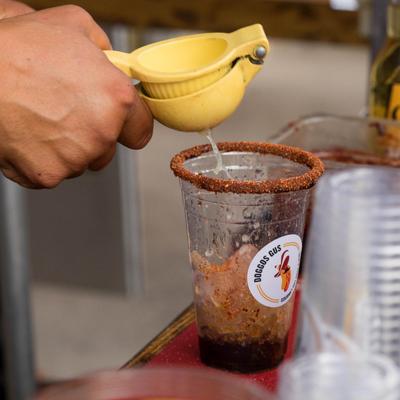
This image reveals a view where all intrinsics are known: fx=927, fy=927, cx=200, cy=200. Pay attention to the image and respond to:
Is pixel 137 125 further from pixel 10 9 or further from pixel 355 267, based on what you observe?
pixel 355 267

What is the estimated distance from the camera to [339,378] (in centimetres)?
56

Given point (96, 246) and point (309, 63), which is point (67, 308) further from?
point (309, 63)

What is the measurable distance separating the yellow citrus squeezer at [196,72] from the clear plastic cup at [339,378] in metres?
0.42

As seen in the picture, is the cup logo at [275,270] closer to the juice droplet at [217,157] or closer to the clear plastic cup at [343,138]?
the juice droplet at [217,157]

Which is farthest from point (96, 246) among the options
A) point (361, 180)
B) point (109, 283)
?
point (361, 180)

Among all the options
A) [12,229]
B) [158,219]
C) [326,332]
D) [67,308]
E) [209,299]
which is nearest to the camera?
[326,332]

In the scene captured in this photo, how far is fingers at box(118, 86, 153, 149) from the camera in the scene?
0.99m

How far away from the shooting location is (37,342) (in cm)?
293

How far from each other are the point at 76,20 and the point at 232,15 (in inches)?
63.0

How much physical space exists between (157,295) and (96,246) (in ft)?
1.01

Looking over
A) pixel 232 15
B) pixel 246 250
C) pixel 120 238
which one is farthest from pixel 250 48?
pixel 120 238

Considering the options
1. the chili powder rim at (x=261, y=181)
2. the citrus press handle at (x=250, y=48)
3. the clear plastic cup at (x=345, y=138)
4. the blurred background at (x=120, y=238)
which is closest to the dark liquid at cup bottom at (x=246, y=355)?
the chili powder rim at (x=261, y=181)

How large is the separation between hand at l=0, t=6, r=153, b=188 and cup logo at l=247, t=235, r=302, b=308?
21 cm

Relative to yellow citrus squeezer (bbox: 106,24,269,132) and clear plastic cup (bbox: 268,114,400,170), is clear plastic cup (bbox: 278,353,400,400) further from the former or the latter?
clear plastic cup (bbox: 268,114,400,170)
